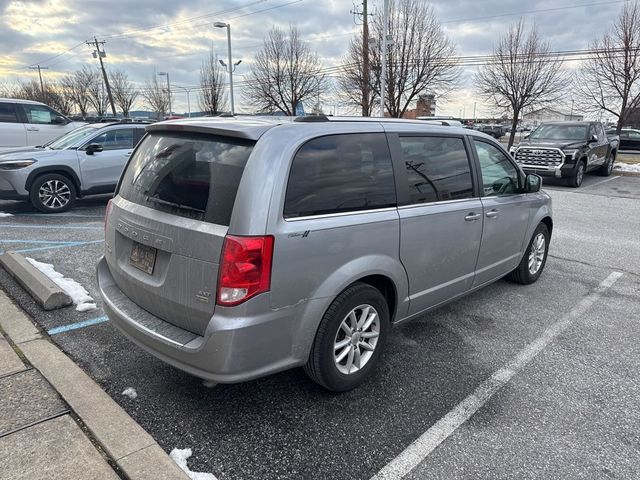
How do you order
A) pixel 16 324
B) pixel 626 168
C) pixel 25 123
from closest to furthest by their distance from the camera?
pixel 16 324 < pixel 25 123 < pixel 626 168

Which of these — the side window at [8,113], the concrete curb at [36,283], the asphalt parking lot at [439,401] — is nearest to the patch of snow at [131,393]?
the asphalt parking lot at [439,401]

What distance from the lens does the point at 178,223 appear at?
2.58 m

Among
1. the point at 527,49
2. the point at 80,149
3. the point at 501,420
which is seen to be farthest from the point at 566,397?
the point at 527,49

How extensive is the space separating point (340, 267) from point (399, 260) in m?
0.61

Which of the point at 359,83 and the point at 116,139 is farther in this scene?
the point at 359,83

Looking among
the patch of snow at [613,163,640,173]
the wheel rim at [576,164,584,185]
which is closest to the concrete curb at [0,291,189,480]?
the wheel rim at [576,164,584,185]

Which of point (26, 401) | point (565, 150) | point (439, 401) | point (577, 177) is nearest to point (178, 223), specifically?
point (26, 401)

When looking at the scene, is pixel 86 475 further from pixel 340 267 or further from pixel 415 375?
pixel 415 375

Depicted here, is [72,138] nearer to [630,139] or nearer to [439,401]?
[439,401]

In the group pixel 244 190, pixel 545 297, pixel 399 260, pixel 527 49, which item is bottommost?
pixel 545 297

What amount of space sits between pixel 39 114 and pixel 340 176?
12.6 m

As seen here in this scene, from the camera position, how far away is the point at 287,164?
2.56m

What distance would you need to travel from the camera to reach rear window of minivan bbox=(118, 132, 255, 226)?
8.21ft

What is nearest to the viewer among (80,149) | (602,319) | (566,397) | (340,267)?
(340,267)
